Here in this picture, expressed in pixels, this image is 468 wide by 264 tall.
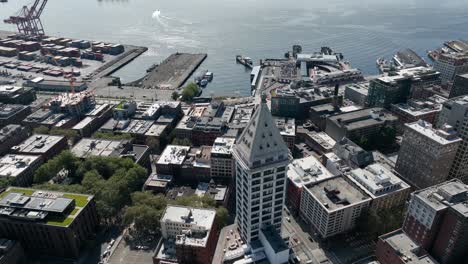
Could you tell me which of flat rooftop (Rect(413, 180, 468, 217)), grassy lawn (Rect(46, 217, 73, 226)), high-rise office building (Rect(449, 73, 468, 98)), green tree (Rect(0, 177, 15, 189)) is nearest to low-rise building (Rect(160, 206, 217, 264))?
grassy lawn (Rect(46, 217, 73, 226))

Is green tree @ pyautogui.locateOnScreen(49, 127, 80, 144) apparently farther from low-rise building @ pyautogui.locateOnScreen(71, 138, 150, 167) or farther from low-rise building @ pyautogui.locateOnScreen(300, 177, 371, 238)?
low-rise building @ pyautogui.locateOnScreen(300, 177, 371, 238)

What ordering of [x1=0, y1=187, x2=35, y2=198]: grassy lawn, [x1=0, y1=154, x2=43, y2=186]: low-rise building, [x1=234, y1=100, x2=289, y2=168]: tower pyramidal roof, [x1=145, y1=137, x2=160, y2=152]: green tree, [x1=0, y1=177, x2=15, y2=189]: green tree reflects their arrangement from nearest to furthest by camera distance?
[x1=234, y1=100, x2=289, y2=168]: tower pyramidal roof → [x1=0, y1=187, x2=35, y2=198]: grassy lawn → [x1=0, y1=177, x2=15, y2=189]: green tree → [x1=0, y1=154, x2=43, y2=186]: low-rise building → [x1=145, y1=137, x2=160, y2=152]: green tree

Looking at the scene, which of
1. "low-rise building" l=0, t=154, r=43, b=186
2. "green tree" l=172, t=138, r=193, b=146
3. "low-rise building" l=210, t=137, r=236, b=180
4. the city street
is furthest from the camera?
"green tree" l=172, t=138, r=193, b=146

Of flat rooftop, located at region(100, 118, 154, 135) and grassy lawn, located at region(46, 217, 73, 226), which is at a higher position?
grassy lawn, located at region(46, 217, 73, 226)

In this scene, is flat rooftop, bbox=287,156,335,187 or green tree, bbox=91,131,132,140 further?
green tree, bbox=91,131,132,140

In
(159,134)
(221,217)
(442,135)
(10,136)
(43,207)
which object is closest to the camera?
(43,207)

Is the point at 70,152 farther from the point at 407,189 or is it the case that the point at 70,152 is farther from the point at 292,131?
the point at 407,189

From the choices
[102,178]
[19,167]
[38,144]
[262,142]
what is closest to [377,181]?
[262,142]

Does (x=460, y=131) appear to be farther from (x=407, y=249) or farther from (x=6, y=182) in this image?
(x=6, y=182)
